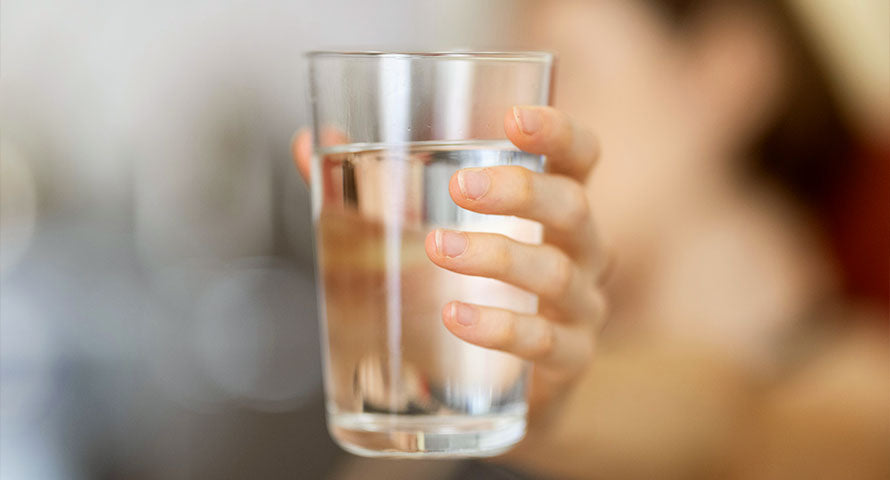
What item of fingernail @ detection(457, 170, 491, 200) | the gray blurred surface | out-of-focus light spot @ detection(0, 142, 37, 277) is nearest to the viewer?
fingernail @ detection(457, 170, 491, 200)

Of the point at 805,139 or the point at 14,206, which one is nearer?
the point at 805,139

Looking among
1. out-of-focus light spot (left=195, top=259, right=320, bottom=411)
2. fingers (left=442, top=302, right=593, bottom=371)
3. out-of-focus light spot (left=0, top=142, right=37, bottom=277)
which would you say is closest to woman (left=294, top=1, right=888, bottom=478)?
fingers (left=442, top=302, right=593, bottom=371)

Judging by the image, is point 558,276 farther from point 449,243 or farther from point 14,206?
point 14,206

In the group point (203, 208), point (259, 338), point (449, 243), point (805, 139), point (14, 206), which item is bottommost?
point (259, 338)

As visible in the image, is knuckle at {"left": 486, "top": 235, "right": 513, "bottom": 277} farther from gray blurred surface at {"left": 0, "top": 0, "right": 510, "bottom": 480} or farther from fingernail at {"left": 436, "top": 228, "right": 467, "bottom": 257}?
gray blurred surface at {"left": 0, "top": 0, "right": 510, "bottom": 480}

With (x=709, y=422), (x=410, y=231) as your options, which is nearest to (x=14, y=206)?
(x=709, y=422)

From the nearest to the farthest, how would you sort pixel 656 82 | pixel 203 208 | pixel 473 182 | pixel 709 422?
pixel 473 182, pixel 709 422, pixel 656 82, pixel 203 208
